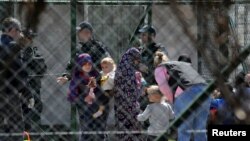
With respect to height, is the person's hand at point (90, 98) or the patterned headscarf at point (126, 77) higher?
the patterned headscarf at point (126, 77)

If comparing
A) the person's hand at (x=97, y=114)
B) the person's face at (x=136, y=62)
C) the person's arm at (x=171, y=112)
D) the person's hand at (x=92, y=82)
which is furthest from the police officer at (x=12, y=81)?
the person's arm at (x=171, y=112)

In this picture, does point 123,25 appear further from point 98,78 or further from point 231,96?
point 231,96

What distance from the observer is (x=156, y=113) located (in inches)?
281

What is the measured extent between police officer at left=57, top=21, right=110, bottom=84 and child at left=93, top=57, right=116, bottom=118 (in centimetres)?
8

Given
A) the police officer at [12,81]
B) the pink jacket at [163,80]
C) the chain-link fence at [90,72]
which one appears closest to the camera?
the police officer at [12,81]

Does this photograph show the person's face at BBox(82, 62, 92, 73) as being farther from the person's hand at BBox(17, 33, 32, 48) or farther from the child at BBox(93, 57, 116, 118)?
the person's hand at BBox(17, 33, 32, 48)

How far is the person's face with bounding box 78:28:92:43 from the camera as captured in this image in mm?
6539

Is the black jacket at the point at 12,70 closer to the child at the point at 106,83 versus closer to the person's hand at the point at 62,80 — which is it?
the person's hand at the point at 62,80

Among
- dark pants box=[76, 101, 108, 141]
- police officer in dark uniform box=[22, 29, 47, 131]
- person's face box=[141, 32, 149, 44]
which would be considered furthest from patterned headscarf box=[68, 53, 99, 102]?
person's face box=[141, 32, 149, 44]

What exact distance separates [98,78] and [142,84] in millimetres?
472

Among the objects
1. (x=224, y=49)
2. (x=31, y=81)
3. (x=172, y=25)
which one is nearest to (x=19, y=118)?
(x=31, y=81)

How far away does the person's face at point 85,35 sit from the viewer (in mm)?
6539

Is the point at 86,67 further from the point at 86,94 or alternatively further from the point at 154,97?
the point at 154,97

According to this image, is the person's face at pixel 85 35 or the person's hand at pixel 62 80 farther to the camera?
the person's hand at pixel 62 80
